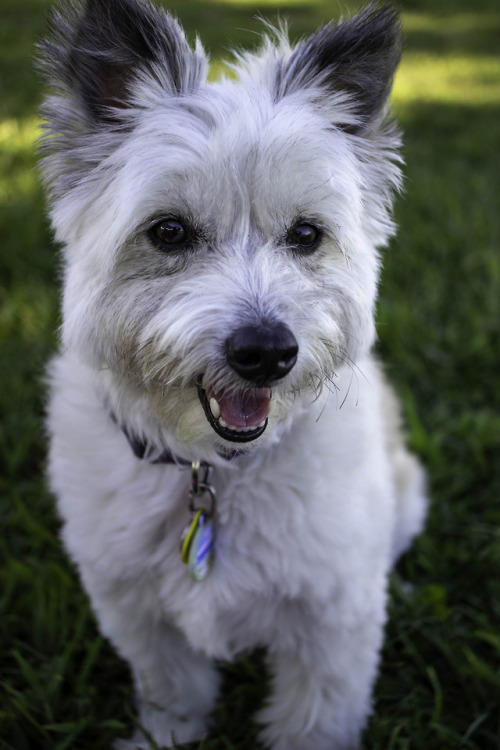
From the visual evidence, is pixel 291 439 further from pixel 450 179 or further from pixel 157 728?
pixel 450 179

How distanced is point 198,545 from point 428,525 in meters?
1.66

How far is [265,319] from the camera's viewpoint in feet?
5.55

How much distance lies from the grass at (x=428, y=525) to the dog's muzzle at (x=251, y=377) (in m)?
1.28

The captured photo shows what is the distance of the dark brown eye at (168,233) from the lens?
185 centimetres

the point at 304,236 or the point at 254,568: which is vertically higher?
the point at 304,236

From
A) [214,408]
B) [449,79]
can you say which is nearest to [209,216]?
[214,408]

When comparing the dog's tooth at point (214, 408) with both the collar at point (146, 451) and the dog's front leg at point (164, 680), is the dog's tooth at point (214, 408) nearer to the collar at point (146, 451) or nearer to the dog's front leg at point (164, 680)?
the collar at point (146, 451)

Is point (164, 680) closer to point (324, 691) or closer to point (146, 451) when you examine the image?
point (324, 691)

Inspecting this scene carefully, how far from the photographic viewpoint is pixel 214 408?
1.85m

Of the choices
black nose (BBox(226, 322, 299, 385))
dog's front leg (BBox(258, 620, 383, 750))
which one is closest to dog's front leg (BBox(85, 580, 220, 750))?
dog's front leg (BBox(258, 620, 383, 750))

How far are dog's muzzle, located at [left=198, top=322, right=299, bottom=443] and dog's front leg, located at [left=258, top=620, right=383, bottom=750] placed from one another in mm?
878

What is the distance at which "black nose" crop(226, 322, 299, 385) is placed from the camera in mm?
1651

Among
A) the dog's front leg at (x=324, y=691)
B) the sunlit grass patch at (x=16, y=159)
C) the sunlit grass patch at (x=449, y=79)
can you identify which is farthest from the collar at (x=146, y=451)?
the sunlit grass patch at (x=449, y=79)

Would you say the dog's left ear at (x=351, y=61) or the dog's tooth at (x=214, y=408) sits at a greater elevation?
the dog's left ear at (x=351, y=61)
